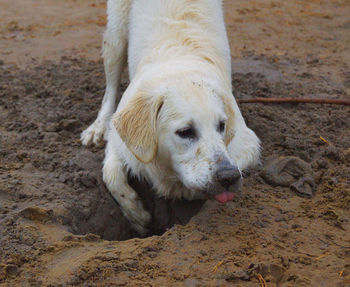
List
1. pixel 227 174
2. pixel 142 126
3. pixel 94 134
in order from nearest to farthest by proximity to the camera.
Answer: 1. pixel 227 174
2. pixel 142 126
3. pixel 94 134

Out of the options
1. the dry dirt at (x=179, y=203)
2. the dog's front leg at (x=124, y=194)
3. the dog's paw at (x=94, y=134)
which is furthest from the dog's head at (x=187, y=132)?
the dog's paw at (x=94, y=134)

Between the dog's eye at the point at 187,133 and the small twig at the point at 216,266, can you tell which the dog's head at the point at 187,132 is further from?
the small twig at the point at 216,266

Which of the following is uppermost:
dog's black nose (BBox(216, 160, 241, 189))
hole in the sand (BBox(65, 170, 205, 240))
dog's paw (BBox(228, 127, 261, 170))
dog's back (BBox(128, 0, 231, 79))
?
dog's back (BBox(128, 0, 231, 79))

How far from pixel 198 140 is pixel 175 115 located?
0.79 feet

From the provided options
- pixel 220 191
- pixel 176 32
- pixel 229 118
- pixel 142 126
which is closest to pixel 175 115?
pixel 142 126

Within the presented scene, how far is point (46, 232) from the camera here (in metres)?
3.22

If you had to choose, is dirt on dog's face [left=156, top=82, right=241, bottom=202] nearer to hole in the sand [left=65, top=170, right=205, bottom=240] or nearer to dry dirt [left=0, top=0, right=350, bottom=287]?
dry dirt [left=0, top=0, right=350, bottom=287]

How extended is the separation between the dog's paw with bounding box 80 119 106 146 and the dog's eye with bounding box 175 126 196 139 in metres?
1.53

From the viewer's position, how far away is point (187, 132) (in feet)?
10.8

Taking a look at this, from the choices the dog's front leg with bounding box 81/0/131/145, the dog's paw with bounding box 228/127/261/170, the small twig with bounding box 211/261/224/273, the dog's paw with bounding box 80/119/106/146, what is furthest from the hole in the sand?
the dog's front leg with bounding box 81/0/131/145

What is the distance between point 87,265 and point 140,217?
3.83ft

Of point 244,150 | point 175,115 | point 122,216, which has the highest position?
point 175,115

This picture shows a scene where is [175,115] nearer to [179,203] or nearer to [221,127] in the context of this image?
[221,127]

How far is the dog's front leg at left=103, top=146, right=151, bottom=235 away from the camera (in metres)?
3.90
